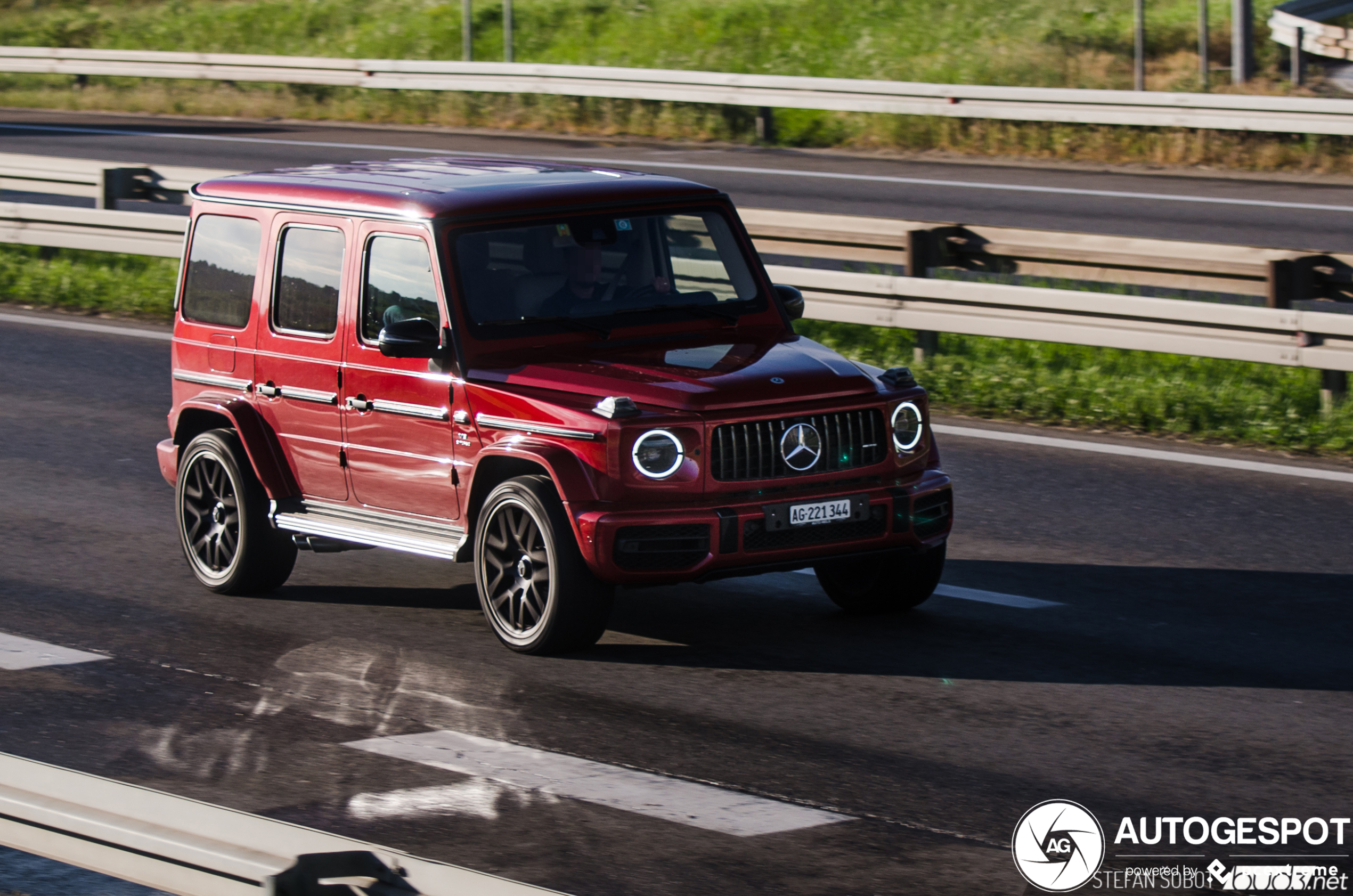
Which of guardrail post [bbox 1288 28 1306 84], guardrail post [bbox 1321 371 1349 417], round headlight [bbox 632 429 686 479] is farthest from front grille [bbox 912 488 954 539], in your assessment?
guardrail post [bbox 1288 28 1306 84]

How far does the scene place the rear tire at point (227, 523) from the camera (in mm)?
8750

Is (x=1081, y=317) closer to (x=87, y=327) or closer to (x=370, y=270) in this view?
(x=370, y=270)

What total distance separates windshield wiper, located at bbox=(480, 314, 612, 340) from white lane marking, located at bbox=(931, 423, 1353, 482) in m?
4.26

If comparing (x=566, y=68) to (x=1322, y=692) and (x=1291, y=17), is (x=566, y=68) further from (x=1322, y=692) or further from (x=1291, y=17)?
(x=1322, y=692)

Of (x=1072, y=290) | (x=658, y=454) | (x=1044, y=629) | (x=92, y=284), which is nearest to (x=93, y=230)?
(x=92, y=284)

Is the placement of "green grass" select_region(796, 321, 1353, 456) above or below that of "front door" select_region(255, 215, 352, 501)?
below

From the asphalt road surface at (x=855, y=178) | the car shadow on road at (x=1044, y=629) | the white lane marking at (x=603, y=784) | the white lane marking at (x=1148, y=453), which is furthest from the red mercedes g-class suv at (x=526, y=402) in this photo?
the asphalt road surface at (x=855, y=178)

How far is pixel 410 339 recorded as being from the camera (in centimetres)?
783

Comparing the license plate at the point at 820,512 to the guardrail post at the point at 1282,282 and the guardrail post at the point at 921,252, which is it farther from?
the guardrail post at the point at 921,252

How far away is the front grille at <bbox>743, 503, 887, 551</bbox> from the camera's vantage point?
7.44 meters

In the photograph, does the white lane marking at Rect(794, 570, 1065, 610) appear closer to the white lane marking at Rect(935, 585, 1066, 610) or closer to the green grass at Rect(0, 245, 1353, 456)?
the white lane marking at Rect(935, 585, 1066, 610)

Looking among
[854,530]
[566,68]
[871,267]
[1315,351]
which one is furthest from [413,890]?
[566,68]

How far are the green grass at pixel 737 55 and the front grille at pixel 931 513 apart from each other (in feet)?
54.8

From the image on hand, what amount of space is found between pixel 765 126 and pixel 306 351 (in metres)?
19.9
